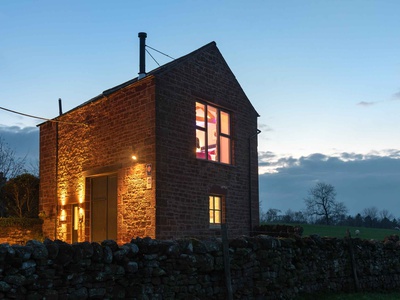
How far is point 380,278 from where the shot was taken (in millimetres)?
13602

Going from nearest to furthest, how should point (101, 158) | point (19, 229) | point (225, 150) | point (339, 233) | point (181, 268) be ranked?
point (181, 268) < point (101, 158) < point (225, 150) < point (19, 229) < point (339, 233)

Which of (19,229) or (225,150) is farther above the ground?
(225,150)

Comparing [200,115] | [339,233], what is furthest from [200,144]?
[339,233]

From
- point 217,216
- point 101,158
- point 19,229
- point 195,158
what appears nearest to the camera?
point 195,158

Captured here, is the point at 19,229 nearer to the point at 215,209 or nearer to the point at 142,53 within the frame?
the point at 215,209

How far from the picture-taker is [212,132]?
16344 millimetres

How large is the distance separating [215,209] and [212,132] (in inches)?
105

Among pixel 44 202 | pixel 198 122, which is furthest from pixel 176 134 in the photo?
pixel 44 202

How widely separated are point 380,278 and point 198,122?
7.37 meters

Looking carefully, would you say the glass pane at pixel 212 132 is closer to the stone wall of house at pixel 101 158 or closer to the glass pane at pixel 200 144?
the glass pane at pixel 200 144

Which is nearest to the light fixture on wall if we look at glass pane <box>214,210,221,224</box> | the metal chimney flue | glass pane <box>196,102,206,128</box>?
glass pane <box>214,210,221,224</box>

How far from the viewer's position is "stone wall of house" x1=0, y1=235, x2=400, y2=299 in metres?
6.09

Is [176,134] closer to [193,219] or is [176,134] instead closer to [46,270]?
[193,219]

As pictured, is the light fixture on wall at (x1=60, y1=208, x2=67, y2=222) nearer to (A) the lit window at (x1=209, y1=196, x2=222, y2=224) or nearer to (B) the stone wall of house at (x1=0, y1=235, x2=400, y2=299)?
(A) the lit window at (x1=209, y1=196, x2=222, y2=224)
